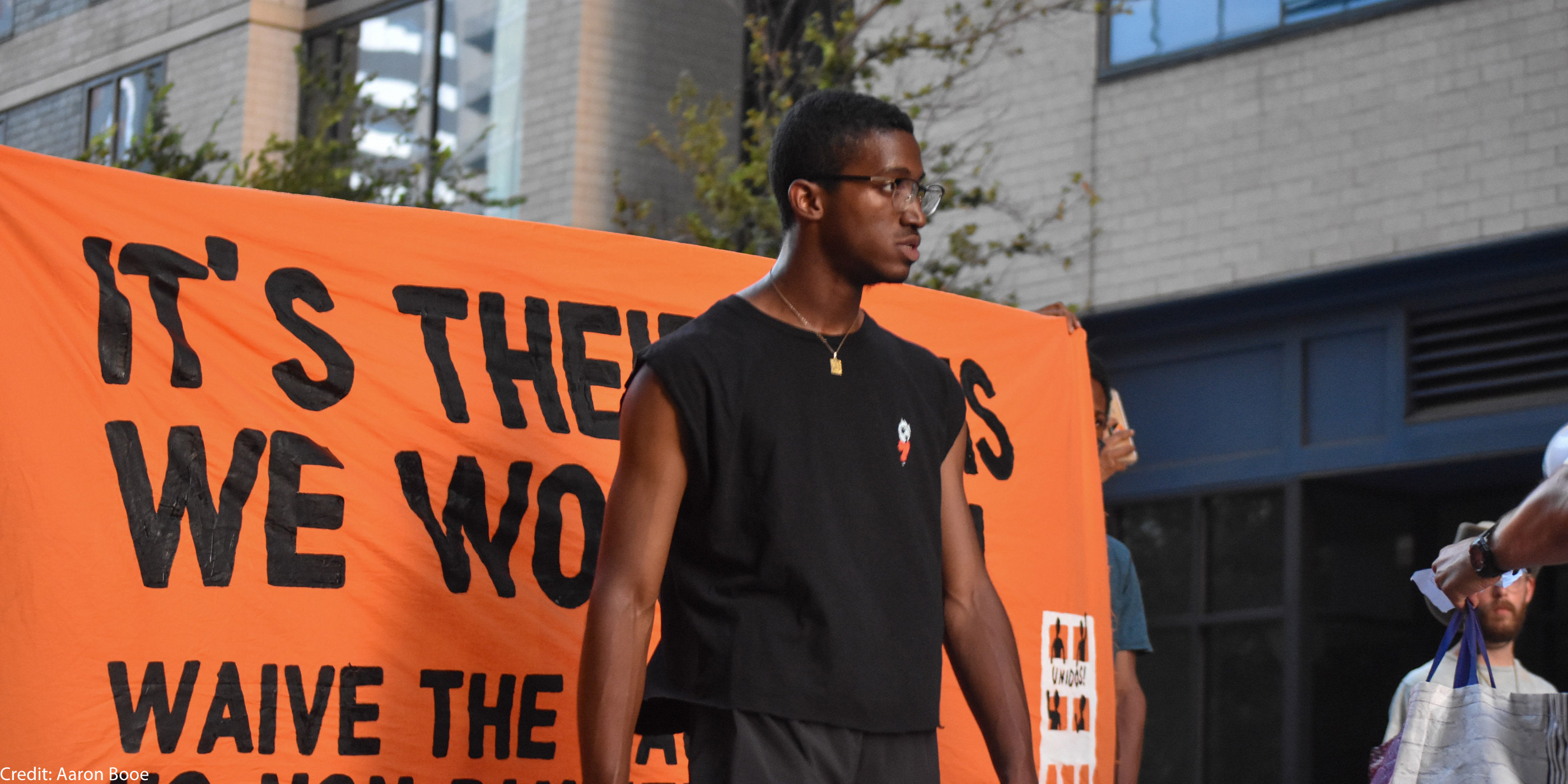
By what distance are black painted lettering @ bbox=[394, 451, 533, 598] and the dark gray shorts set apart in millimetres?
1224

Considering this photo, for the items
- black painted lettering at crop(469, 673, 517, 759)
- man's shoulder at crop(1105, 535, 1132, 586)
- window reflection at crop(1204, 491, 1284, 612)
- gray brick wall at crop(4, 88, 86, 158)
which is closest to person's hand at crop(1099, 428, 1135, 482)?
man's shoulder at crop(1105, 535, 1132, 586)

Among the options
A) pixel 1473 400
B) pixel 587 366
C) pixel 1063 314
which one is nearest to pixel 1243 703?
pixel 1473 400

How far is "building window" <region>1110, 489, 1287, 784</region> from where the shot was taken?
930 cm

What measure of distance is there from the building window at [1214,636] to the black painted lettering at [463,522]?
5925mm

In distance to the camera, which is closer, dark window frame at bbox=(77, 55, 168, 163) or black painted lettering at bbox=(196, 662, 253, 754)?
black painted lettering at bbox=(196, 662, 253, 754)

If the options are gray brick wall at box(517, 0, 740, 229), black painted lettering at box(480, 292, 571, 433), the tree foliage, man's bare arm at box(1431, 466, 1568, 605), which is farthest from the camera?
gray brick wall at box(517, 0, 740, 229)

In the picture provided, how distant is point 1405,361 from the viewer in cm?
890

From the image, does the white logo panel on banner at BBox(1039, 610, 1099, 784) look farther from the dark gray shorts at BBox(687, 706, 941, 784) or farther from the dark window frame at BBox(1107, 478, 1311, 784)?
the dark window frame at BBox(1107, 478, 1311, 784)

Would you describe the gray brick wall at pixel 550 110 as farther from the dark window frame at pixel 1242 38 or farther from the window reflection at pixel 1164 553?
the window reflection at pixel 1164 553

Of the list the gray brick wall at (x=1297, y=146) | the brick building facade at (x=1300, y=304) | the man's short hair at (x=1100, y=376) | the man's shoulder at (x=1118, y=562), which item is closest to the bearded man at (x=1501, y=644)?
the man's shoulder at (x=1118, y=562)

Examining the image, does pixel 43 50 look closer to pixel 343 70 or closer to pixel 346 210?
pixel 343 70

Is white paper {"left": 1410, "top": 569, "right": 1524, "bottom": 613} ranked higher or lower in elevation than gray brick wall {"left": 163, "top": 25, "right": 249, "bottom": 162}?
lower

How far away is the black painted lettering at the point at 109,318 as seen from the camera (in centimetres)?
400

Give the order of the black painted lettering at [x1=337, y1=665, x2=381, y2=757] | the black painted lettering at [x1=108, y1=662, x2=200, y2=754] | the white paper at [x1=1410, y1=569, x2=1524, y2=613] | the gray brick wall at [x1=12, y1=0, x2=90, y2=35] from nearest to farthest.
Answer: the white paper at [x1=1410, y1=569, x2=1524, y2=613]
the black painted lettering at [x1=108, y1=662, x2=200, y2=754]
the black painted lettering at [x1=337, y1=665, x2=381, y2=757]
the gray brick wall at [x1=12, y1=0, x2=90, y2=35]
